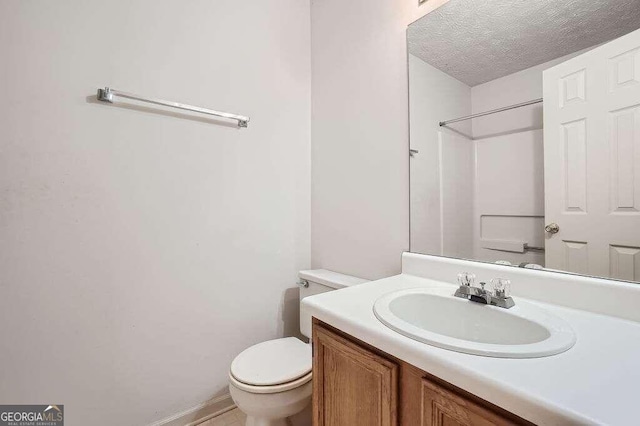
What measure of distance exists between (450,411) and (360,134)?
1191 millimetres

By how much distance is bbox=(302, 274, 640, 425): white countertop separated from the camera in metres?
0.38

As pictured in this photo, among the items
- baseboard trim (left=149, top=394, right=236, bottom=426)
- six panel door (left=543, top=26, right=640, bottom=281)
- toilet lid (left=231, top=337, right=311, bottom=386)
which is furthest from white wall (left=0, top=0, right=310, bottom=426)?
six panel door (left=543, top=26, right=640, bottom=281)

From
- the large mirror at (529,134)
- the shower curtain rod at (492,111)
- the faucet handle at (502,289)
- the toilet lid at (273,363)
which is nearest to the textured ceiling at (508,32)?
the large mirror at (529,134)

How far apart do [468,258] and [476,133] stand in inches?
18.6

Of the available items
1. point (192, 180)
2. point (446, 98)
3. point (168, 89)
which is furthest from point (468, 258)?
point (168, 89)

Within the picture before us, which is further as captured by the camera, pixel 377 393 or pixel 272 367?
pixel 272 367

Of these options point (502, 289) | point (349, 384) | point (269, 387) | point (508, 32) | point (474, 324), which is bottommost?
point (269, 387)

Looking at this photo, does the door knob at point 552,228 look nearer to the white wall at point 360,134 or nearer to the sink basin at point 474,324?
the sink basin at point 474,324

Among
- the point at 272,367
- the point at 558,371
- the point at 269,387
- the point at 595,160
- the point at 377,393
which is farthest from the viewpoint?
the point at 272,367

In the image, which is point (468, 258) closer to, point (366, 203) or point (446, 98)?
point (366, 203)

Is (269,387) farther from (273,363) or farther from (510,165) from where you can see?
(510,165)

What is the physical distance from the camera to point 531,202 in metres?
0.87

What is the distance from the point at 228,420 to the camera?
1.35m

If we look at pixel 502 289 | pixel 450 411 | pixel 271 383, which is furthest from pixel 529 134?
pixel 271 383
